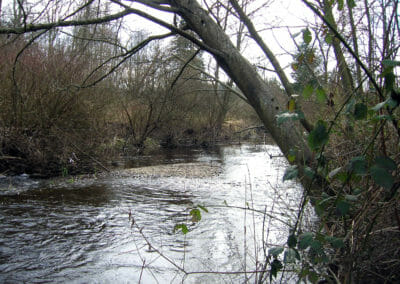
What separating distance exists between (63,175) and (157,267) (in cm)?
735

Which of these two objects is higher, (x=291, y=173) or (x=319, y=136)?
(x=319, y=136)

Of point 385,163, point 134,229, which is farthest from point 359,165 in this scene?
point 134,229

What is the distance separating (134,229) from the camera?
19.7 feet

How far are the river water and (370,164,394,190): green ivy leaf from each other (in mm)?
979

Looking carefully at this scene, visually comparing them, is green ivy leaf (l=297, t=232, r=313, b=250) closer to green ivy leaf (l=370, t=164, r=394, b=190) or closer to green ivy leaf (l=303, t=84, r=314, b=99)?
green ivy leaf (l=370, t=164, r=394, b=190)

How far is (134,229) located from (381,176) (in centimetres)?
483

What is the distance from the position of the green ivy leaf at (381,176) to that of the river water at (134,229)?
98 centimetres

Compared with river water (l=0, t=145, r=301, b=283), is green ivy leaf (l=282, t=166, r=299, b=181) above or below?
above

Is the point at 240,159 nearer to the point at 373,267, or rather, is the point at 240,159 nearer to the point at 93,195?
the point at 93,195

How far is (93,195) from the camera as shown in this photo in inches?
333

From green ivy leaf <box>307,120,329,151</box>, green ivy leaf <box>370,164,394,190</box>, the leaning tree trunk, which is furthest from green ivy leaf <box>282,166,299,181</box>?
the leaning tree trunk

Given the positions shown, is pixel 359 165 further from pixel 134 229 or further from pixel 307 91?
pixel 134 229

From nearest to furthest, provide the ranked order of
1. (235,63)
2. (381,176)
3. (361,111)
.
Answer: (381,176), (361,111), (235,63)

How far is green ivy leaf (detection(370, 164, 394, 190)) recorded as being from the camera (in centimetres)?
173
